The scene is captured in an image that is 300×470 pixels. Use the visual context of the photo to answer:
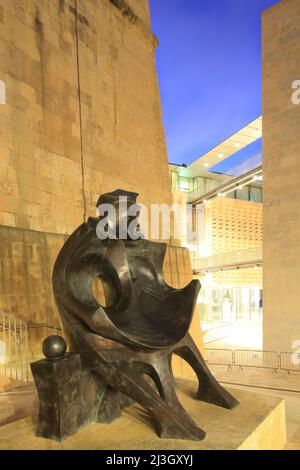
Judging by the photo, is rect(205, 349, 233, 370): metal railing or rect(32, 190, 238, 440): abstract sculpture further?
rect(205, 349, 233, 370): metal railing

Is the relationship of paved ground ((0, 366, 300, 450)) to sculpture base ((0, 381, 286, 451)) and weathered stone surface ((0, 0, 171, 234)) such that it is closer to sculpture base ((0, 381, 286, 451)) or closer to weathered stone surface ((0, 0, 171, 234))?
sculpture base ((0, 381, 286, 451))

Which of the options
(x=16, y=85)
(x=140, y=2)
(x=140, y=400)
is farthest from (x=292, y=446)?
(x=140, y=2)

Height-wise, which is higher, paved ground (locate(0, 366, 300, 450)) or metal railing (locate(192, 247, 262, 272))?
metal railing (locate(192, 247, 262, 272))

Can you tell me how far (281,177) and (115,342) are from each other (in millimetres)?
10430

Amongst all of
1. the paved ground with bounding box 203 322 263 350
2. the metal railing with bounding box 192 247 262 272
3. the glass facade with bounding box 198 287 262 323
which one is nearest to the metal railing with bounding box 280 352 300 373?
the paved ground with bounding box 203 322 263 350

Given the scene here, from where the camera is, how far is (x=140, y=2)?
1265cm

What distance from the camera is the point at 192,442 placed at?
10.1 feet

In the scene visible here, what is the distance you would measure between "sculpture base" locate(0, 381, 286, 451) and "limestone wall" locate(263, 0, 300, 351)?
822 centimetres

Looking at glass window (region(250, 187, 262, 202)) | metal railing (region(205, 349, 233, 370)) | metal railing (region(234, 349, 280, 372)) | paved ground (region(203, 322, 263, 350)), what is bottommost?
paved ground (region(203, 322, 263, 350))

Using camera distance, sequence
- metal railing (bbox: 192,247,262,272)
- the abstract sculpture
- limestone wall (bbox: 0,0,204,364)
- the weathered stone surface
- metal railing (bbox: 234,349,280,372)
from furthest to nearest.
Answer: metal railing (bbox: 192,247,262,272), metal railing (bbox: 234,349,280,372), the weathered stone surface, limestone wall (bbox: 0,0,204,364), the abstract sculpture

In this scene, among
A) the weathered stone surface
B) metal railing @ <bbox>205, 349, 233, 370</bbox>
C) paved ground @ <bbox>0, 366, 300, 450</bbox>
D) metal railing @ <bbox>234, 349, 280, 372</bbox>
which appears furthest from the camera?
metal railing @ <bbox>205, 349, 233, 370</bbox>

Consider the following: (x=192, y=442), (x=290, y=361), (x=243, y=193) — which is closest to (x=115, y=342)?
(x=192, y=442)

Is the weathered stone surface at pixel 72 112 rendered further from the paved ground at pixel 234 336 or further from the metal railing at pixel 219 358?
the paved ground at pixel 234 336

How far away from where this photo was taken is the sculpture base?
3.02 meters
